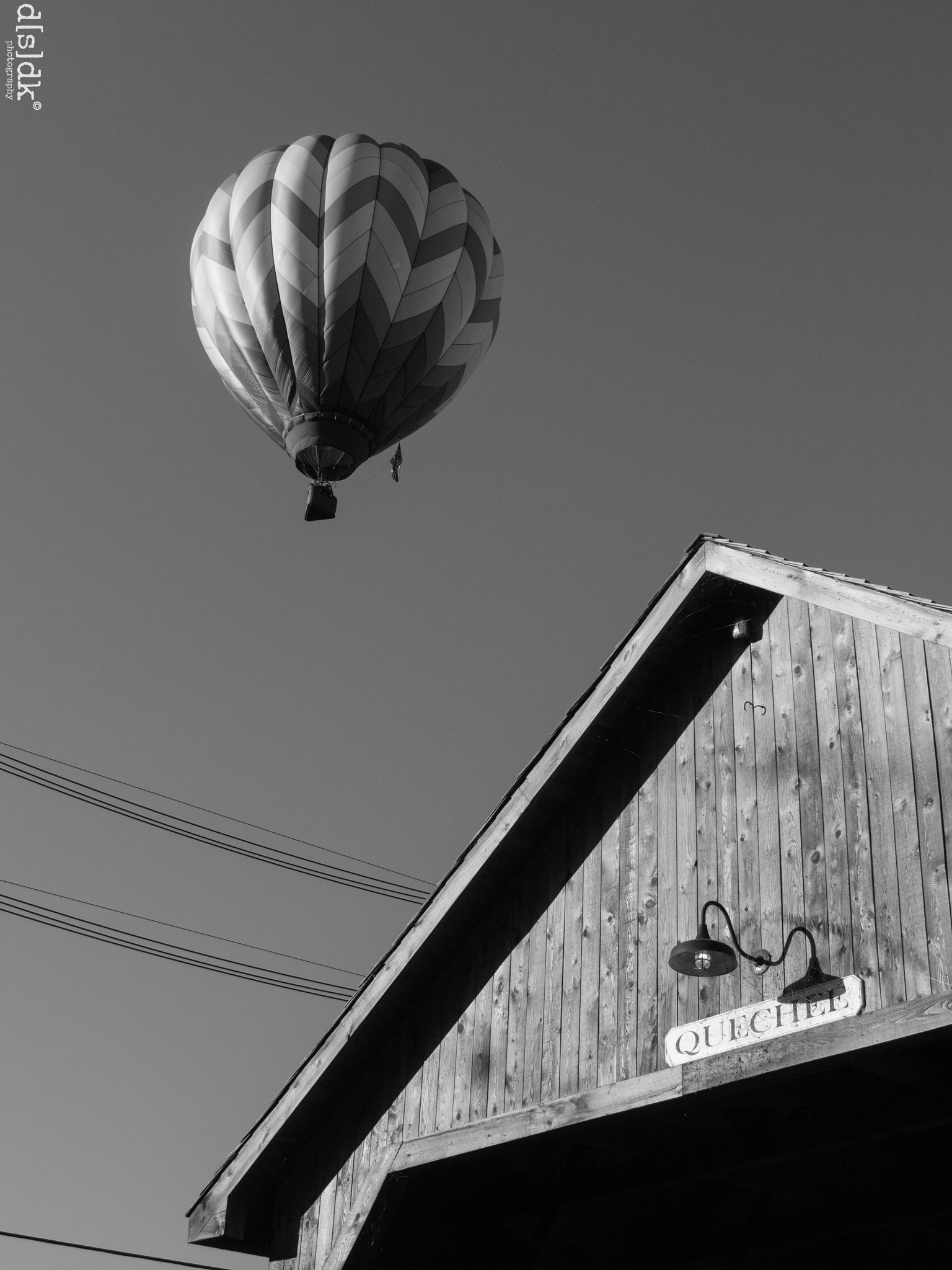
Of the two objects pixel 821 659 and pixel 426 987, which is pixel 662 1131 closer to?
pixel 426 987

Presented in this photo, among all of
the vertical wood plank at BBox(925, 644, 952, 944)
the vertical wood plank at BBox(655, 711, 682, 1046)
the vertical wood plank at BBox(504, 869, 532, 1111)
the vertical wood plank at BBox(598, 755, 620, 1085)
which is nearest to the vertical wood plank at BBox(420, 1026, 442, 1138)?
the vertical wood plank at BBox(504, 869, 532, 1111)

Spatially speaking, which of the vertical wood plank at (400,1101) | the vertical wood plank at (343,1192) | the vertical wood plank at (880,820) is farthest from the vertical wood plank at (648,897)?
the vertical wood plank at (343,1192)

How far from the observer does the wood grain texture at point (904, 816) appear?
23.8ft

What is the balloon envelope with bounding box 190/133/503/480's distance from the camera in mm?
14570

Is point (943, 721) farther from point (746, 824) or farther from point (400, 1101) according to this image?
Result: point (400, 1101)

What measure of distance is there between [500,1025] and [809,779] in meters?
2.42

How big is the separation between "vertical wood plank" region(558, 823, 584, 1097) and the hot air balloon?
6.47 m

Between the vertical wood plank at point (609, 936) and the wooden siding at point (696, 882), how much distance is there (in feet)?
0.04

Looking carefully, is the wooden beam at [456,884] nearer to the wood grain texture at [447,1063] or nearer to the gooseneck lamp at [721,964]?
the wood grain texture at [447,1063]

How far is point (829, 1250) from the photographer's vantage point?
9.55 meters

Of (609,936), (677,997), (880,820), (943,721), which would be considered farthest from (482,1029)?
(943,721)

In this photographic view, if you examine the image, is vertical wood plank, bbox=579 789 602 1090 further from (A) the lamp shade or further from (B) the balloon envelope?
(B) the balloon envelope

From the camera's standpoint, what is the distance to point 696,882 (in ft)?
28.0

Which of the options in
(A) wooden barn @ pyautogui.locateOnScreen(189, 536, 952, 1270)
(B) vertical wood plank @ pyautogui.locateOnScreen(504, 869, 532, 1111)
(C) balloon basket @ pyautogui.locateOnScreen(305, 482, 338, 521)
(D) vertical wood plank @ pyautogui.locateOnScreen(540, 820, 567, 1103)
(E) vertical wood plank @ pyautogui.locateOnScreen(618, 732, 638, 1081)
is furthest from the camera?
(C) balloon basket @ pyautogui.locateOnScreen(305, 482, 338, 521)
